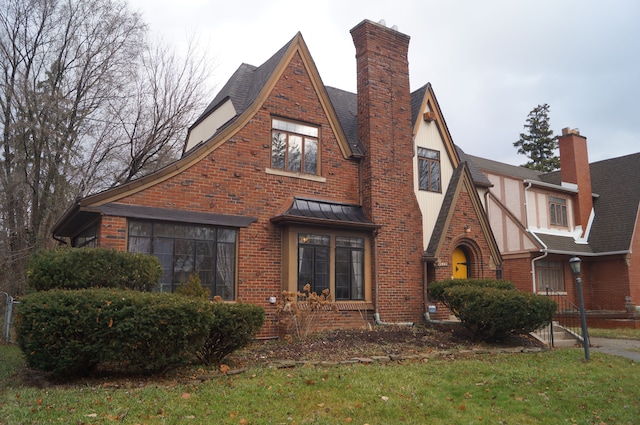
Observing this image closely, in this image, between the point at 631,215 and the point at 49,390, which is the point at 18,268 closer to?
the point at 49,390

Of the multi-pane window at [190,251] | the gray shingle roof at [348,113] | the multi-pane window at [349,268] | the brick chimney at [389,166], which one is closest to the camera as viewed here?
the multi-pane window at [190,251]

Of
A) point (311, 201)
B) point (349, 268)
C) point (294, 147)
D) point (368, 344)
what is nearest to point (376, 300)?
point (349, 268)

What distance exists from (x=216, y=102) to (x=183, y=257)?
6.30 metres

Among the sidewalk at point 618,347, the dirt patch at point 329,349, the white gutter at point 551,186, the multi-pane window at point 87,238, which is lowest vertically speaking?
the sidewalk at point 618,347

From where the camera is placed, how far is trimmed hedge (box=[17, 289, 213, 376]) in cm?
687

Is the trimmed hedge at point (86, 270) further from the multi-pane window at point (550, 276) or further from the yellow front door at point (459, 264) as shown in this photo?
the multi-pane window at point (550, 276)

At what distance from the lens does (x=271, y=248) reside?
12742mm

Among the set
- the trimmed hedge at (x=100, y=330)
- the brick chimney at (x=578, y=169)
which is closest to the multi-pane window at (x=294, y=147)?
the trimmed hedge at (x=100, y=330)

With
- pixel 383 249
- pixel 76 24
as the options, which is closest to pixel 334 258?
pixel 383 249

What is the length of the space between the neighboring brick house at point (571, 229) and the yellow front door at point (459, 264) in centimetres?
509

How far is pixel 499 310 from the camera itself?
37.0 ft

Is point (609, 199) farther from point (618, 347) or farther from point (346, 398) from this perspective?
point (346, 398)

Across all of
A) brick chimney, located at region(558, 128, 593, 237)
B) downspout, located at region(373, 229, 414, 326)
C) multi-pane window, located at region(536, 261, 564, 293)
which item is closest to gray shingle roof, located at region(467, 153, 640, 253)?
brick chimney, located at region(558, 128, 593, 237)

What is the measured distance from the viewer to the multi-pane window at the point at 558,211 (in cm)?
2284
